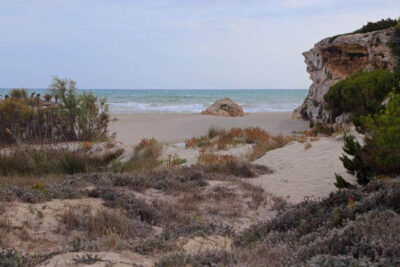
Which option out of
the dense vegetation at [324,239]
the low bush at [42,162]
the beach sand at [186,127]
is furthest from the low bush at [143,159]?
the beach sand at [186,127]

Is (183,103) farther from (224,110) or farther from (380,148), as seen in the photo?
(380,148)

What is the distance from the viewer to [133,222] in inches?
227

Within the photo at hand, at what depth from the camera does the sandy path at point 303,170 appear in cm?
843

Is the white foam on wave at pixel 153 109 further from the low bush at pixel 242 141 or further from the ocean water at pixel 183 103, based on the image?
the low bush at pixel 242 141

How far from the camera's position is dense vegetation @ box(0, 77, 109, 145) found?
14.5 meters

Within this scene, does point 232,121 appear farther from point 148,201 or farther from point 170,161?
point 148,201

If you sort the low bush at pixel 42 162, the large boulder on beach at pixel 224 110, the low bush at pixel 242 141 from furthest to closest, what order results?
the large boulder on beach at pixel 224 110
the low bush at pixel 242 141
the low bush at pixel 42 162

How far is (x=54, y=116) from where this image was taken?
15148mm

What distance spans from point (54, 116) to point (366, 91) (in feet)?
34.1

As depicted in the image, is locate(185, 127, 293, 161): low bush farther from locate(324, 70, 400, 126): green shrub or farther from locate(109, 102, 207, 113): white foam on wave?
locate(109, 102, 207, 113): white foam on wave

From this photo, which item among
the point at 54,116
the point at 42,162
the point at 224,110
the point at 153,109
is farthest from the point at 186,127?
the point at 153,109

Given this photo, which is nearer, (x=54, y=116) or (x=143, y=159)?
(x=143, y=159)

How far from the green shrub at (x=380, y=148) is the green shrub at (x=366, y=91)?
4.46m

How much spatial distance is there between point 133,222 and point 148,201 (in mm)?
1474
